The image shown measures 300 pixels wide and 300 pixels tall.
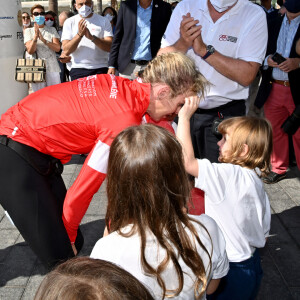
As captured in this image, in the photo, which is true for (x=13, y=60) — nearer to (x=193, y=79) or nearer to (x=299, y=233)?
(x=193, y=79)

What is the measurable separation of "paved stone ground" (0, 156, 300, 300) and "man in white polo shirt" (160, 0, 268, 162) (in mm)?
931

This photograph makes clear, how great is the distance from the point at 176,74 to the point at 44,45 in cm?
420

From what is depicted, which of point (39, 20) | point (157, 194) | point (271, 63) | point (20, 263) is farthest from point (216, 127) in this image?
point (39, 20)

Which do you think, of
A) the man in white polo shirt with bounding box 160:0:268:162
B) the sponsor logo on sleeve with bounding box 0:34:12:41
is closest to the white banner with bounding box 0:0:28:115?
the sponsor logo on sleeve with bounding box 0:34:12:41

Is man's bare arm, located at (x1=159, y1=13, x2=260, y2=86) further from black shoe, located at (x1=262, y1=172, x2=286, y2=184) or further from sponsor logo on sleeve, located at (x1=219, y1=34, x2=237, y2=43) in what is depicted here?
black shoe, located at (x1=262, y1=172, x2=286, y2=184)

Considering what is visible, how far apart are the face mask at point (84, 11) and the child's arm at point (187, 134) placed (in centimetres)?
364

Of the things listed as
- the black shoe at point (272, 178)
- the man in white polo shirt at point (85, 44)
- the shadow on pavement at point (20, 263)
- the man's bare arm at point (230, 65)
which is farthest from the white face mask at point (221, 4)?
the man in white polo shirt at point (85, 44)

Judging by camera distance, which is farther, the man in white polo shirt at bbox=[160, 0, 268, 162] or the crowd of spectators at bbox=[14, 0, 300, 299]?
the man in white polo shirt at bbox=[160, 0, 268, 162]

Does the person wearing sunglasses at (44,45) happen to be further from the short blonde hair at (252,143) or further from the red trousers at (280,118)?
the short blonde hair at (252,143)

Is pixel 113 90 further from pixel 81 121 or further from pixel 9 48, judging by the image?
pixel 9 48

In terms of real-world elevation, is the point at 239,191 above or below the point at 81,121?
below

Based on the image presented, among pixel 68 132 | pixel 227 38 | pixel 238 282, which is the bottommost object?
pixel 238 282

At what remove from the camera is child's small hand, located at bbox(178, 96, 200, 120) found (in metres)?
1.99

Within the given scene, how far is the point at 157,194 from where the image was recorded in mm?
1323
